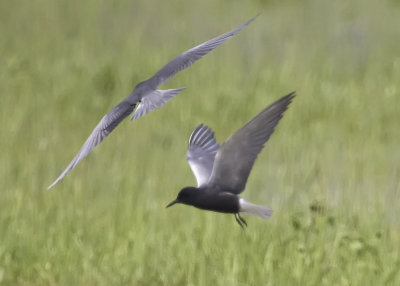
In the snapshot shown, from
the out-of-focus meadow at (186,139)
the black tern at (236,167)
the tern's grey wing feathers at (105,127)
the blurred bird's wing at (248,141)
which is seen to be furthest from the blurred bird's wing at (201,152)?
the out-of-focus meadow at (186,139)

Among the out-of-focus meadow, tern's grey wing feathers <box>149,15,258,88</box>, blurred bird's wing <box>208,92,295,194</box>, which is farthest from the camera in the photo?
the out-of-focus meadow

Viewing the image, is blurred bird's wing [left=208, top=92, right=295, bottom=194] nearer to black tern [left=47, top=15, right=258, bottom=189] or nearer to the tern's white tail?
the tern's white tail

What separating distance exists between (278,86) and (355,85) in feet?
1.89

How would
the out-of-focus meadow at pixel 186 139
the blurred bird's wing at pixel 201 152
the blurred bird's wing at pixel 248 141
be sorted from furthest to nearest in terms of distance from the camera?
the out-of-focus meadow at pixel 186 139
the blurred bird's wing at pixel 201 152
the blurred bird's wing at pixel 248 141

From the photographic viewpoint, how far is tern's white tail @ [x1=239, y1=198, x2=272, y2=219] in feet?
12.3

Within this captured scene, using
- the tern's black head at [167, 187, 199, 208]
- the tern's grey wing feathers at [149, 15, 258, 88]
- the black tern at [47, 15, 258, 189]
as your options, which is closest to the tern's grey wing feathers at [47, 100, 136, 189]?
the black tern at [47, 15, 258, 189]

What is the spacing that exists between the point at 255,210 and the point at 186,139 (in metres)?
3.59

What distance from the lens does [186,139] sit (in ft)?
24.3

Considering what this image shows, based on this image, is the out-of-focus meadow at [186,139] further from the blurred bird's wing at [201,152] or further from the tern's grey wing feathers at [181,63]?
the tern's grey wing feathers at [181,63]

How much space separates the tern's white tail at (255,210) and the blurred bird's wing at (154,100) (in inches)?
17.3

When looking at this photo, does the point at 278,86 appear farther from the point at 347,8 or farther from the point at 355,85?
the point at 347,8

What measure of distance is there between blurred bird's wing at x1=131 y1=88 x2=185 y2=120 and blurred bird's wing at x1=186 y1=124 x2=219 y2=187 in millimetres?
350

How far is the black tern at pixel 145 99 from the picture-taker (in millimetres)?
3775

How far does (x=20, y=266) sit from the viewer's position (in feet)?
17.0
